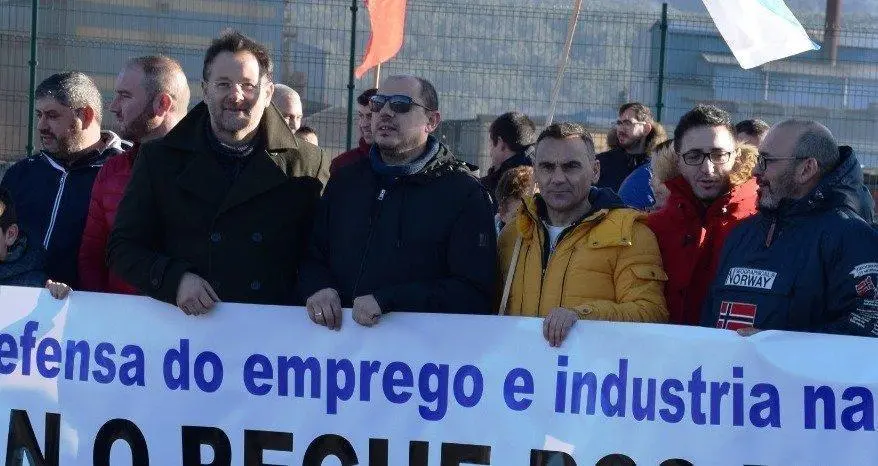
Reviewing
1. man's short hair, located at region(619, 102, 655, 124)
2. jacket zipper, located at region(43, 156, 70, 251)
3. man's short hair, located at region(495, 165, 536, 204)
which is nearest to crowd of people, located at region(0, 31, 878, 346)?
jacket zipper, located at region(43, 156, 70, 251)

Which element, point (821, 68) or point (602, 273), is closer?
point (602, 273)

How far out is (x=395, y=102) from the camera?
4773 millimetres

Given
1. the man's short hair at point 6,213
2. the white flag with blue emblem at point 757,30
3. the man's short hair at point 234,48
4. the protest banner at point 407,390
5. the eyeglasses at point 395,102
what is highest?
the white flag with blue emblem at point 757,30

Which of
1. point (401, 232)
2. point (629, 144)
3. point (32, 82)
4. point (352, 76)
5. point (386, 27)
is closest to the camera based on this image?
point (401, 232)

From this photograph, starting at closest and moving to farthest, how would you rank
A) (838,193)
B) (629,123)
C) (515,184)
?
(838,193) < (515,184) < (629,123)

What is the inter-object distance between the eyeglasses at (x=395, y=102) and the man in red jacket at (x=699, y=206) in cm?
102

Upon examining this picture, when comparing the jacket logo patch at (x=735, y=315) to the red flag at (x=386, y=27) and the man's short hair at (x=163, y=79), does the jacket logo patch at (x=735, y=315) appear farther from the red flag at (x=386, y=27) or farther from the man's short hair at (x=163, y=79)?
the red flag at (x=386, y=27)

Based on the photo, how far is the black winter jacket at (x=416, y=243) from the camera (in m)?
4.62

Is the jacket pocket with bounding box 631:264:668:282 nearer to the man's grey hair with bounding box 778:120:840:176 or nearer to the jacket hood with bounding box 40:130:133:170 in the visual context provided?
the man's grey hair with bounding box 778:120:840:176

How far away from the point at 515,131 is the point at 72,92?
3390mm

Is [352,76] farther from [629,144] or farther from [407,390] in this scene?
[407,390]

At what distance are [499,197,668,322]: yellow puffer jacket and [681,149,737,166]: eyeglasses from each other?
1.90 ft

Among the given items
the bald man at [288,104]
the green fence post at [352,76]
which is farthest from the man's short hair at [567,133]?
the green fence post at [352,76]

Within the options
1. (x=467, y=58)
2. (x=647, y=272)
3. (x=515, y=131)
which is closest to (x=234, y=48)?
(x=647, y=272)
